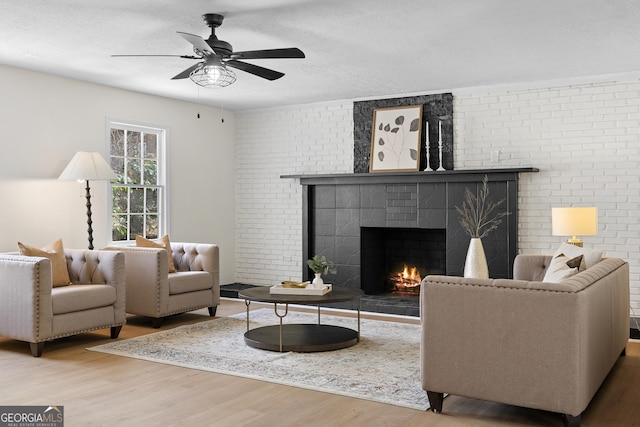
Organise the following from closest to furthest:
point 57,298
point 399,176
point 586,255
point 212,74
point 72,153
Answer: point 586,255, point 212,74, point 57,298, point 72,153, point 399,176

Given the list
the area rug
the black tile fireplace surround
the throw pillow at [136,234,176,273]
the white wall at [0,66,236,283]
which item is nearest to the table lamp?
the black tile fireplace surround

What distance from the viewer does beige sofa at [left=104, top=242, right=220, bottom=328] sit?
6.10 metres

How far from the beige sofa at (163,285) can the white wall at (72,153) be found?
0.82 m

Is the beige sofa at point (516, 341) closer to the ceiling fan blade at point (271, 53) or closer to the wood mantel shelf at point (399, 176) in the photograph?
the ceiling fan blade at point (271, 53)

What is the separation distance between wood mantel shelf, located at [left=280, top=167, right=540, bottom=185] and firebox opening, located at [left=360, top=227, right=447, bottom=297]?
649 millimetres

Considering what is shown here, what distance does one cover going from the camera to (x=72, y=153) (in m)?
6.79

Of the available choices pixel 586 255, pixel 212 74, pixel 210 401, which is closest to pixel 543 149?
pixel 586 255

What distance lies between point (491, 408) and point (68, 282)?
3.77 meters

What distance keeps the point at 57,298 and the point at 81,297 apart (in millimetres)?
222

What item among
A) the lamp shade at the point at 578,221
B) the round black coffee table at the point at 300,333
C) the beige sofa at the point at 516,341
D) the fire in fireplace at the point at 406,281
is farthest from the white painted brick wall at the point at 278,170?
the beige sofa at the point at 516,341

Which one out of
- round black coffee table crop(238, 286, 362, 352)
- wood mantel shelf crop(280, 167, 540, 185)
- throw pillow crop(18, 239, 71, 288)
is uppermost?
wood mantel shelf crop(280, 167, 540, 185)

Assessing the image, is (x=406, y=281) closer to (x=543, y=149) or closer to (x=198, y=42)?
(x=543, y=149)

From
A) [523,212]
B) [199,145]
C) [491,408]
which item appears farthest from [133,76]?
[491,408]

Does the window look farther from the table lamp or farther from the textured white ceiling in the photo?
the table lamp
